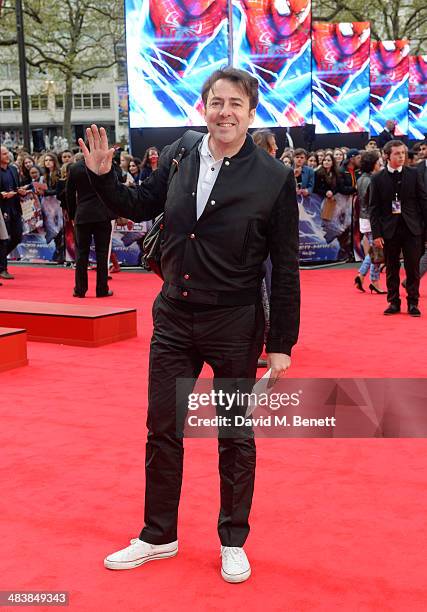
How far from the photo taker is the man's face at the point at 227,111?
135 inches

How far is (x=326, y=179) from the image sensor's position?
1445 centimetres

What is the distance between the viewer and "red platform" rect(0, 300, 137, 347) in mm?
8422

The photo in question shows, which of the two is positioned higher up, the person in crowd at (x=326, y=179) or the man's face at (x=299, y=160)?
the man's face at (x=299, y=160)

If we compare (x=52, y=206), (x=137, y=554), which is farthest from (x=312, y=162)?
(x=137, y=554)

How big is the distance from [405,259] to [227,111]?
7025 mm

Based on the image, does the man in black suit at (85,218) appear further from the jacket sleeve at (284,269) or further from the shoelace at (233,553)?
the shoelace at (233,553)

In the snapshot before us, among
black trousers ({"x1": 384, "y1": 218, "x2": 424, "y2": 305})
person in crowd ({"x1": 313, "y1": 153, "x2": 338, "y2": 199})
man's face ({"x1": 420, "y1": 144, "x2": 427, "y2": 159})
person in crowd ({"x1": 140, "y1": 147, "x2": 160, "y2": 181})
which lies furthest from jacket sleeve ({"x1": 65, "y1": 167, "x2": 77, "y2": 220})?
man's face ({"x1": 420, "y1": 144, "x2": 427, "y2": 159})

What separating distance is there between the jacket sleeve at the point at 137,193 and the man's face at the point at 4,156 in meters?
9.72

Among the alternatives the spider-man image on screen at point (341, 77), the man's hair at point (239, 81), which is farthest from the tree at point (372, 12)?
the man's hair at point (239, 81)

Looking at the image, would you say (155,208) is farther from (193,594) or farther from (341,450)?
(341,450)

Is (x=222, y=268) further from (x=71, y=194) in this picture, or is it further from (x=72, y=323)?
(x=71, y=194)

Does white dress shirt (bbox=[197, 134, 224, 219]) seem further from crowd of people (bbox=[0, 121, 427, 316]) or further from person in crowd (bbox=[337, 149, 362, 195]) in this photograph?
person in crowd (bbox=[337, 149, 362, 195])

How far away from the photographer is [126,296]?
1189 cm

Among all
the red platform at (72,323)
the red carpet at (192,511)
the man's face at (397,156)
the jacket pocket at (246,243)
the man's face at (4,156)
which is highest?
the jacket pocket at (246,243)
